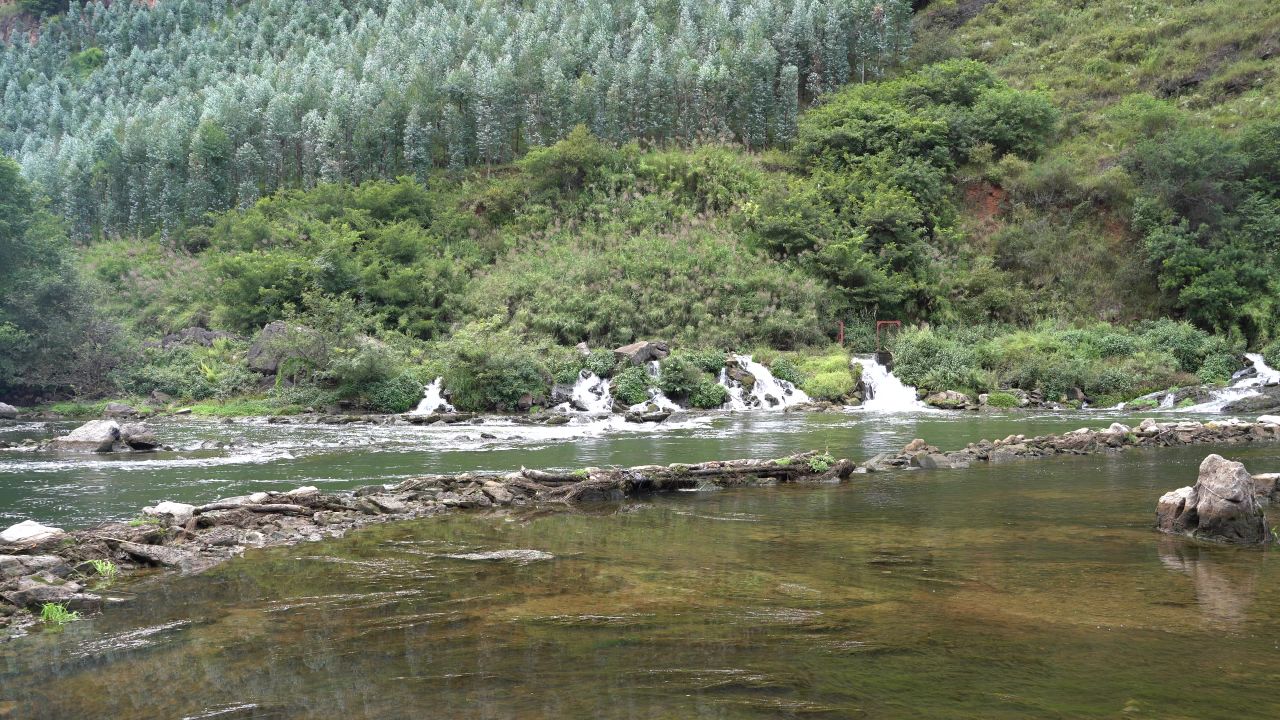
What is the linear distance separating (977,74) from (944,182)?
31.1ft

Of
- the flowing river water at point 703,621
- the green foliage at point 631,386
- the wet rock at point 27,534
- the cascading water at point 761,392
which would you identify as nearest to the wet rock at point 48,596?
the flowing river water at point 703,621

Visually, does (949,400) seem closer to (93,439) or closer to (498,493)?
(498,493)

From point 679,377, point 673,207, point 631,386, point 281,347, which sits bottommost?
point 631,386

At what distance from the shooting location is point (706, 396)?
31.4 m

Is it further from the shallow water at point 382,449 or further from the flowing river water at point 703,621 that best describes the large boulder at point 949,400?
the flowing river water at point 703,621

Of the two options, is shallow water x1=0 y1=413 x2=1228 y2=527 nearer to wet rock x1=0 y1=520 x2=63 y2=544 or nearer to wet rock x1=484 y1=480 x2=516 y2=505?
wet rock x1=0 y1=520 x2=63 y2=544

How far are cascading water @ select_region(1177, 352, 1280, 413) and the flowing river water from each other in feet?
61.4

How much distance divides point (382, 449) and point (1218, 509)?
657 inches

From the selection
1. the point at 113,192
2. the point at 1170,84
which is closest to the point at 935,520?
the point at 1170,84

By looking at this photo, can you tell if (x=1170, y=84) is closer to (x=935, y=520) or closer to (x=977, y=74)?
(x=977, y=74)

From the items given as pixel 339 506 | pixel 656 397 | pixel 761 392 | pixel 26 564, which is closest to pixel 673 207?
pixel 761 392

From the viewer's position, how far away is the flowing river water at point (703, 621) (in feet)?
15.3

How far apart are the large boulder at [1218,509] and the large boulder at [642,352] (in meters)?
23.1

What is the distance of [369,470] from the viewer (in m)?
16.2
